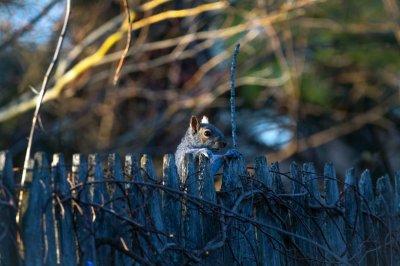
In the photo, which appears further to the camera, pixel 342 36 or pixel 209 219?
pixel 342 36

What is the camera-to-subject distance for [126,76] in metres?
11.2

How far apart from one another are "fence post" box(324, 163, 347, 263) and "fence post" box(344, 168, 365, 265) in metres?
0.05

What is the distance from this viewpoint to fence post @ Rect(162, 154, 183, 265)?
3381 mm

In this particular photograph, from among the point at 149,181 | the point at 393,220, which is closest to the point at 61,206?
the point at 149,181

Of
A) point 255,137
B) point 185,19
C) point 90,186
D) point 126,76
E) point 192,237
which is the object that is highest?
point 185,19

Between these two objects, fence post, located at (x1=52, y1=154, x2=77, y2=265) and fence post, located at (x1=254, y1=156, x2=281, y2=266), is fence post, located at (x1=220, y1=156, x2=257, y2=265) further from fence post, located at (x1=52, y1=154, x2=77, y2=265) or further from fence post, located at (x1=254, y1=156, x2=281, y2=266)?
fence post, located at (x1=52, y1=154, x2=77, y2=265)

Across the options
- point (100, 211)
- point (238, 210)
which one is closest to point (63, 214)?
point (100, 211)

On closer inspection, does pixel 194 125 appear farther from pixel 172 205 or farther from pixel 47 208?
pixel 47 208

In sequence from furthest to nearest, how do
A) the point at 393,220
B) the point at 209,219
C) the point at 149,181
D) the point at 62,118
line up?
1. the point at 62,118
2. the point at 393,220
3. the point at 209,219
4. the point at 149,181

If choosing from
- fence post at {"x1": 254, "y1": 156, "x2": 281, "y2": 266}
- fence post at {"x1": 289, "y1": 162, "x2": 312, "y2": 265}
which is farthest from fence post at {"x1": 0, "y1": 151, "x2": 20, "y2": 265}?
fence post at {"x1": 289, "y1": 162, "x2": 312, "y2": 265}

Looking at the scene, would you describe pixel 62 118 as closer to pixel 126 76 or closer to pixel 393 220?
pixel 126 76

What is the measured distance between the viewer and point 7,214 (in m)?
2.74

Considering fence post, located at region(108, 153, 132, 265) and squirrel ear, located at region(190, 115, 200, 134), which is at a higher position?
squirrel ear, located at region(190, 115, 200, 134)

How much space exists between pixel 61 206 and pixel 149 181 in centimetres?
55
